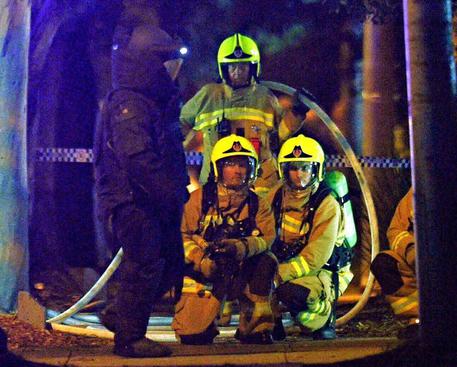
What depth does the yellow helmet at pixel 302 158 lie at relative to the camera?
6.95 m

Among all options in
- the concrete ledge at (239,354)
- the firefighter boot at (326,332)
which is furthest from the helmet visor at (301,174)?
the concrete ledge at (239,354)

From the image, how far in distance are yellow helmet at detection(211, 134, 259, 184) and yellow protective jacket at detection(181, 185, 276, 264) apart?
0.56 feet

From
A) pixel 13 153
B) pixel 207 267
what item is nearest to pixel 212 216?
pixel 207 267

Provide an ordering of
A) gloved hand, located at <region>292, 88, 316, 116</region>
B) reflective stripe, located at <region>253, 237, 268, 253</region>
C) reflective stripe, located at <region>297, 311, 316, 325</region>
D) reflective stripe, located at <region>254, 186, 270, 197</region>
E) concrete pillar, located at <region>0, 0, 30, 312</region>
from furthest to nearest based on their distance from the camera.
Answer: reflective stripe, located at <region>254, 186, 270, 197</region> → gloved hand, located at <region>292, 88, 316, 116</region> → concrete pillar, located at <region>0, 0, 30, 312</region> → reflective stripe, located at <region>297, 311, 316, 325</region> → reflective stripe, located at <region>253, 237, 268, 253</region>

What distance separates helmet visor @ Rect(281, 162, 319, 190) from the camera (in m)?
6.93

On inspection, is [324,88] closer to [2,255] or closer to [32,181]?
[32,181]

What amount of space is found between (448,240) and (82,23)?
17.6ft

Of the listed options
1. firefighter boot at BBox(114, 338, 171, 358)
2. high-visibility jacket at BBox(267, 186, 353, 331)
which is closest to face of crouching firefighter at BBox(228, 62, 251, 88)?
high-visibility jacket at BBox(267, 186, 353, 331)

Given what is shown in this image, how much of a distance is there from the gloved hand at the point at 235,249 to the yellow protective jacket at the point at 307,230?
0.52 m

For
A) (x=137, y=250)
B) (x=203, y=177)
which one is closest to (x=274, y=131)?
(x=203, y=177)

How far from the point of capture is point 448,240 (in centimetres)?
492

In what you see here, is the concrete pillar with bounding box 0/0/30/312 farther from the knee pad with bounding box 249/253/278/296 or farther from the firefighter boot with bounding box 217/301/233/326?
the knee pad with bounding box 249/253/278/296

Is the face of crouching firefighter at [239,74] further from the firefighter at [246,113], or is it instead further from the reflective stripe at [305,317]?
the reflective stripe at [305,317]

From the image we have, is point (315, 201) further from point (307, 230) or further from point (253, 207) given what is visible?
point (253, 207)
